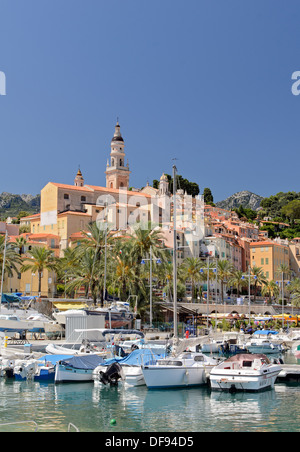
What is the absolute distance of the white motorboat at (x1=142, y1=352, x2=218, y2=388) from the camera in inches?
1007

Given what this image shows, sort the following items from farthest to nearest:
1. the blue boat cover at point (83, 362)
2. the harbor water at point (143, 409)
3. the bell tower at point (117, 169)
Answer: the bell tower at point (117, 169) < the blue boat cover at point (83, 362) < the harbor water at point (143, 409)

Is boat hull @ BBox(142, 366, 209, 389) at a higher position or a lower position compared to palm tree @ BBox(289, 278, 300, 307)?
lower

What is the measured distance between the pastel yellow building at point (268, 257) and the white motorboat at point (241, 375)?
102053 mm

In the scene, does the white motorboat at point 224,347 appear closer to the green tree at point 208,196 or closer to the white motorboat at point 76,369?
the white motorboat at point 76,369

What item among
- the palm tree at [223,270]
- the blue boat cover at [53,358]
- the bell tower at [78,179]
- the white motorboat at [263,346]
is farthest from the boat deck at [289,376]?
the bell tower at [78,179]

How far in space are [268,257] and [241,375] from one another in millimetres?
106163

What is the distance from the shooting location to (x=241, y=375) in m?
24.6

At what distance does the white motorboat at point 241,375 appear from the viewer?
2452 cm

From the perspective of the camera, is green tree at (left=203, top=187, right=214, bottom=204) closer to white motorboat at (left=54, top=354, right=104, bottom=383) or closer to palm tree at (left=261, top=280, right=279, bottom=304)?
palm tree at (left=261, top=280, right=279, bottom=304)

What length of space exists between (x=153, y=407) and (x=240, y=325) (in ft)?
169

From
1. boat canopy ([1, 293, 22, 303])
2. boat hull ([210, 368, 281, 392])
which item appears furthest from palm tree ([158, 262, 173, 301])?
boat hull ([210, 368, 281, 392])

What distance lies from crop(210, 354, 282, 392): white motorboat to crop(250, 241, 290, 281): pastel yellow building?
4018 inches

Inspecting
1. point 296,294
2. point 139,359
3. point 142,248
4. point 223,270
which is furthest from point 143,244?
point 296,294
